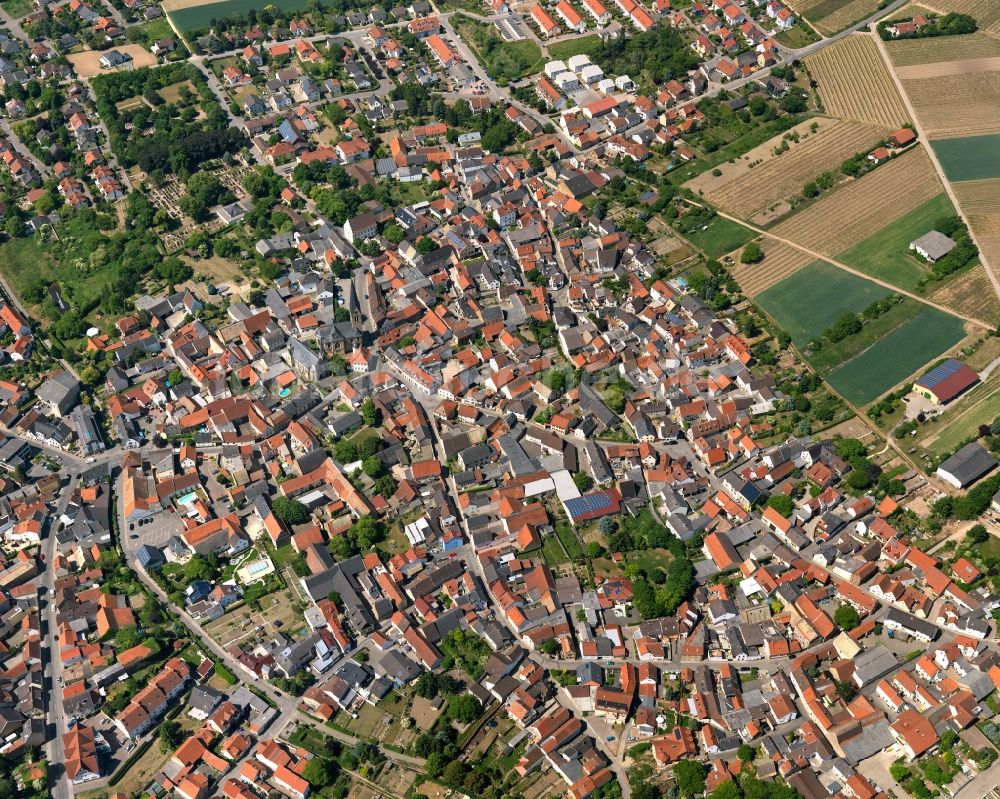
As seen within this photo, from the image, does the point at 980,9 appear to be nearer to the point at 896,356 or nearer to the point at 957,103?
the point at 957,103

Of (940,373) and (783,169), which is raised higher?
(783,169)

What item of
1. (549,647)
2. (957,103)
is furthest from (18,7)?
(549,647)

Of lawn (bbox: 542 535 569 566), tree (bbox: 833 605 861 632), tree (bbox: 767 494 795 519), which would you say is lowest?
tree (bbox: 833 605 861 632)

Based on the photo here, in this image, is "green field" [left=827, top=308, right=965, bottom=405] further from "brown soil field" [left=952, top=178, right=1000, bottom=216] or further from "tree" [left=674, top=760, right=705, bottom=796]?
"tree" [left=674, top=760, right=705, bottom=796]

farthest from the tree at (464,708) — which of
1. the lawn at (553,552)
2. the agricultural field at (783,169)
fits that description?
the agricultural field at (783,169)

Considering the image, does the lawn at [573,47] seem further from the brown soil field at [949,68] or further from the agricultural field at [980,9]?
the agricultural field at [980,9]

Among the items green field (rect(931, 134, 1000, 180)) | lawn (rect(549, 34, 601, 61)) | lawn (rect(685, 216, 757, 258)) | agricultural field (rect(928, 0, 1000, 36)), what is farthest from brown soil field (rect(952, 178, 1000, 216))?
lawn (rect(549, 34, 601, 61))

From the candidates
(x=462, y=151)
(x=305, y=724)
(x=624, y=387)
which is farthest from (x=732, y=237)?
(x=305, y=724)
